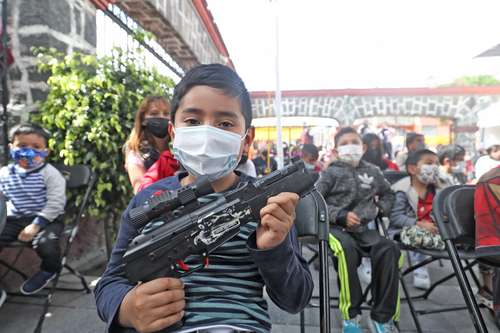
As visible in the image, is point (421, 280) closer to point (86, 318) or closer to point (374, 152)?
point (374, 152)

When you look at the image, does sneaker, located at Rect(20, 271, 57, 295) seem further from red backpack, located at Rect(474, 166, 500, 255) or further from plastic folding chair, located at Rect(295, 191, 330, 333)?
red backpack, located at Rect(474, 166, 500, 255)

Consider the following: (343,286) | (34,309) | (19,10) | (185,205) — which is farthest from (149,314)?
(19,10)

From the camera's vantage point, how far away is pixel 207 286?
1100 millimetres

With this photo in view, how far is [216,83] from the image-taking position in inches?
48.1

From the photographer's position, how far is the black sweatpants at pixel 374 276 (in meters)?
2.09

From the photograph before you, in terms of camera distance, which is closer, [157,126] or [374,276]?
[374,276]

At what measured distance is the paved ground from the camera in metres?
2.29

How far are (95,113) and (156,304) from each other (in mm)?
2256

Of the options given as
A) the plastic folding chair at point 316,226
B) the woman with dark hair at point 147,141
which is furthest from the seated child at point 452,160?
the woman with dark hair at point 147,141

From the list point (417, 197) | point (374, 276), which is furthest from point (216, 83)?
point (417, 197)

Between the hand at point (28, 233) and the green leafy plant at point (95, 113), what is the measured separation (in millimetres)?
528

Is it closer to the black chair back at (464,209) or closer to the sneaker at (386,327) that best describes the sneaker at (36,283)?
the sneaker at (386,327)

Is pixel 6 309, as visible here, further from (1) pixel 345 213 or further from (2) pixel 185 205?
(1) pixel 345 213

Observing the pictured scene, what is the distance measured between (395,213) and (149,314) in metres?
2.47
